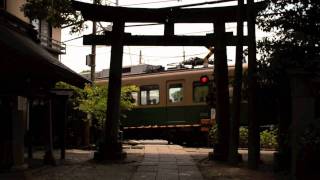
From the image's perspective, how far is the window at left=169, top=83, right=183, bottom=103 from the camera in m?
26.4

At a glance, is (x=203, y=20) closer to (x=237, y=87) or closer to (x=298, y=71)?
(x=237, y=87)

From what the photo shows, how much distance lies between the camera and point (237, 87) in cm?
1558

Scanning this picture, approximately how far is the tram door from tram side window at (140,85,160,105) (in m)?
0.69

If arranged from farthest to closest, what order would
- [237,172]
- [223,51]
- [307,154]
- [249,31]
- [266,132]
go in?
[266,132] → [223,51] → [249,31] → [237,172] → [307,154]

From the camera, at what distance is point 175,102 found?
2655cm

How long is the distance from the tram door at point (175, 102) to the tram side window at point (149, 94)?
2.26 feet

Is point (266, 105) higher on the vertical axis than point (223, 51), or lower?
lower

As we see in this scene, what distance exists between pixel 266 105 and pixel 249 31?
202cm

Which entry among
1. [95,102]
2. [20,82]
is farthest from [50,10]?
[95,102]

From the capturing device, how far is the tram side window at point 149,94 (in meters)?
27.3

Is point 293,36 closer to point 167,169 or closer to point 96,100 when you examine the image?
point 167,169

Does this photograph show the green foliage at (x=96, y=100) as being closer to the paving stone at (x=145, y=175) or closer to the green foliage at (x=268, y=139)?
the green foliage at (x=268, y=139)

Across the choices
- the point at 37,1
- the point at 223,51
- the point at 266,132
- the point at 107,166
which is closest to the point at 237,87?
the point at 223,51

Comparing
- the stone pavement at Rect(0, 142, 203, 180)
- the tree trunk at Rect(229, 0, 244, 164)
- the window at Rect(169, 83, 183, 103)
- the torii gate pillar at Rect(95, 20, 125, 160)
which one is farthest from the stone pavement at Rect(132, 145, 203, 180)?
the window at Rect(169, 83, 183, 103)
